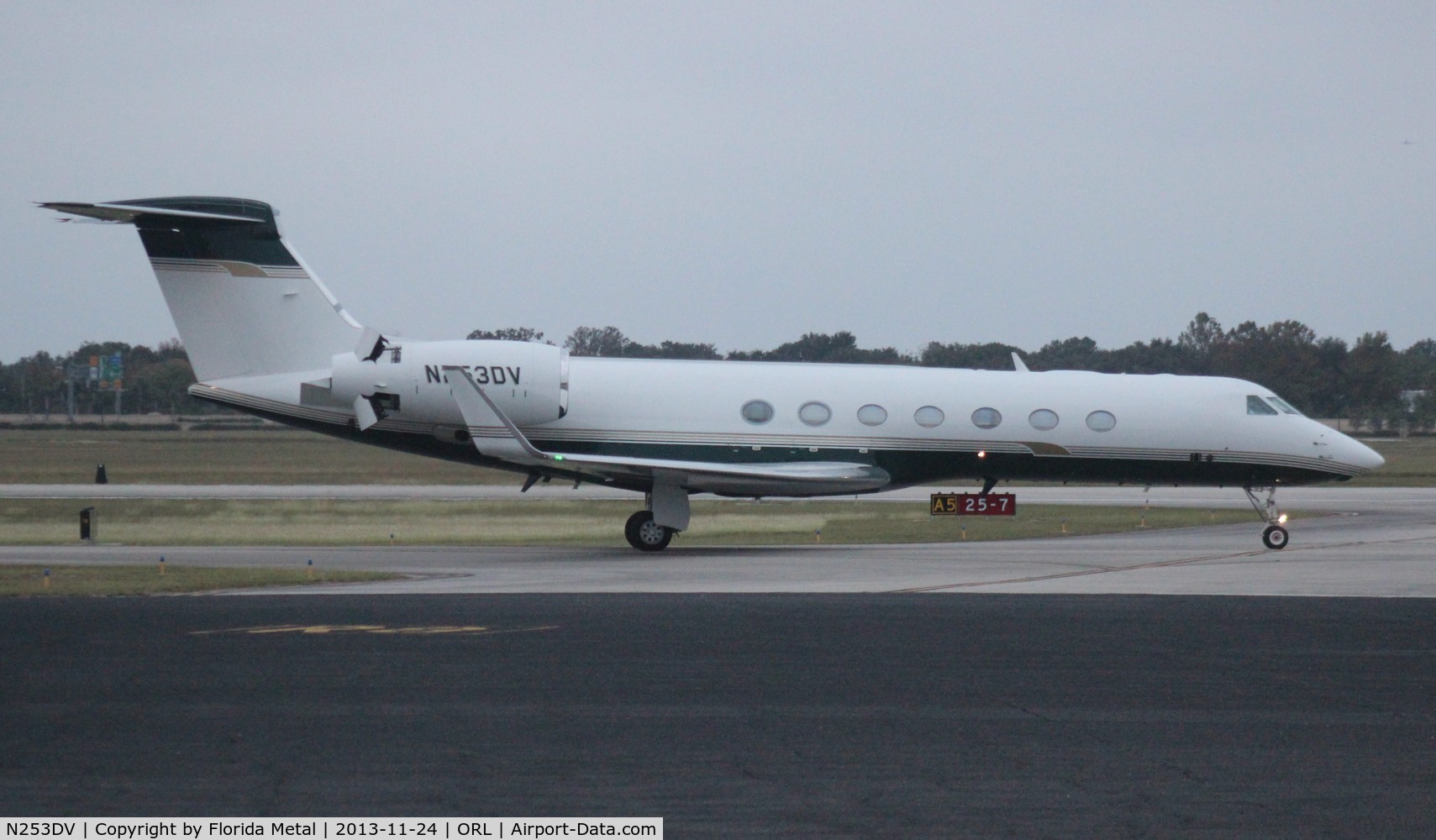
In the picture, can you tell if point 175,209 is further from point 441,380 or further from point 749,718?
point 749,718

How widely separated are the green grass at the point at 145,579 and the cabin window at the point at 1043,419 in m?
10.8

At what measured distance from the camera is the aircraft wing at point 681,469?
70.1 feet

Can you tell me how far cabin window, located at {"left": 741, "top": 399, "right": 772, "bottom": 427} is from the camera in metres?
22.8

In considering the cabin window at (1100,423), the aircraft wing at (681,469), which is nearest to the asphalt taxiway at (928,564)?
the aircraft wing at (681,469)

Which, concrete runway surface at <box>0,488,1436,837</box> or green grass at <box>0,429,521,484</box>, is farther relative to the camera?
green grass at <box>0,429,521,484</box>

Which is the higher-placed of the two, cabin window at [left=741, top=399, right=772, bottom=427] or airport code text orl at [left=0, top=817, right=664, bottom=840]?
cabin window at [left=741, top=399, right=772, bottom=427]

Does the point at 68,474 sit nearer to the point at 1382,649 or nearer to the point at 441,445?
the point at 441,445

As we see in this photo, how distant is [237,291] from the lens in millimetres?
22438

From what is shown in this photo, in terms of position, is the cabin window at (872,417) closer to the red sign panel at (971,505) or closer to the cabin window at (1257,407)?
the red sign panel at (971,505)

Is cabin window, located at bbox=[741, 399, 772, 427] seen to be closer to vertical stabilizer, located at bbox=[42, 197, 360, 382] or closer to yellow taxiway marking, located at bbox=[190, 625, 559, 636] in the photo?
vertical stabilizer, located at bbox=[42, 197, 360, 382]

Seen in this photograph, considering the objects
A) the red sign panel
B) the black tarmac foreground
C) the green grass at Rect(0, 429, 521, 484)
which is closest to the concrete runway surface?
the black tarmac foreground

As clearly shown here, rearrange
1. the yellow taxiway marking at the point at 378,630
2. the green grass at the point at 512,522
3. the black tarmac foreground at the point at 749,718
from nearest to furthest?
the black tarmac foreground at the point at 749,718 → the yellow taxiway marking at the point at 378,630 → the green grass at the point at 512,522

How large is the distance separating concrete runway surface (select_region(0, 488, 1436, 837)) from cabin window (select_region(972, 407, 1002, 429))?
6096 mm

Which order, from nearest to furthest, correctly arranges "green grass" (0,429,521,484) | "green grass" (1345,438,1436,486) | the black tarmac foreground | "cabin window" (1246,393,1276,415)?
the black tarmac foreground < "cabin window" (1246,393,1276,415) < "green grass" (1345,438,1436,486) < "green grass" (0,429,521,484)
